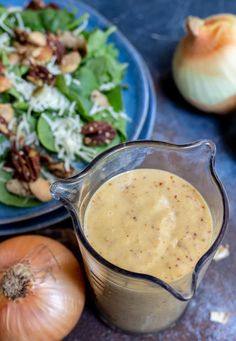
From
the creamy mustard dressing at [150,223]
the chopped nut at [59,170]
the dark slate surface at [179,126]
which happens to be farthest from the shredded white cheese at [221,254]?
the chopped nut at [59,170]

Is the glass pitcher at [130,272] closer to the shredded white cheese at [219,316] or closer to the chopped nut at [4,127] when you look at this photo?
the shredded white cheese at [219,316]

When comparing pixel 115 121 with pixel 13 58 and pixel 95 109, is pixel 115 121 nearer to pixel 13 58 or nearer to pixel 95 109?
pixel 95 109

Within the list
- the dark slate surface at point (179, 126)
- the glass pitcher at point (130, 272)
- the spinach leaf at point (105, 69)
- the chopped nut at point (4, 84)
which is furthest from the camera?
the spinach leaf at point (105, 69)

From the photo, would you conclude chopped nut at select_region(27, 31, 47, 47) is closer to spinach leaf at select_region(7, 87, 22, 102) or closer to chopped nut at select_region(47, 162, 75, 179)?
spinach leaf at select_region(7, 87, 22, 102)

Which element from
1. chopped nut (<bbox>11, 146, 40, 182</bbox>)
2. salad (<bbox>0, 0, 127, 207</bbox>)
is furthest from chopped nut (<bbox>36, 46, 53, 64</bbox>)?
chopped nut (<bbox>11, 146, 40, 182</bbox>)

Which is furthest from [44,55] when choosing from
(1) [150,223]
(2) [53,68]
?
(1) [150,223]

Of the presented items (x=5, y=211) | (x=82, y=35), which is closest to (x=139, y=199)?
(x=5, y=211)

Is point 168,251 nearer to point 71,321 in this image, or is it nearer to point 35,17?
point 71,321
